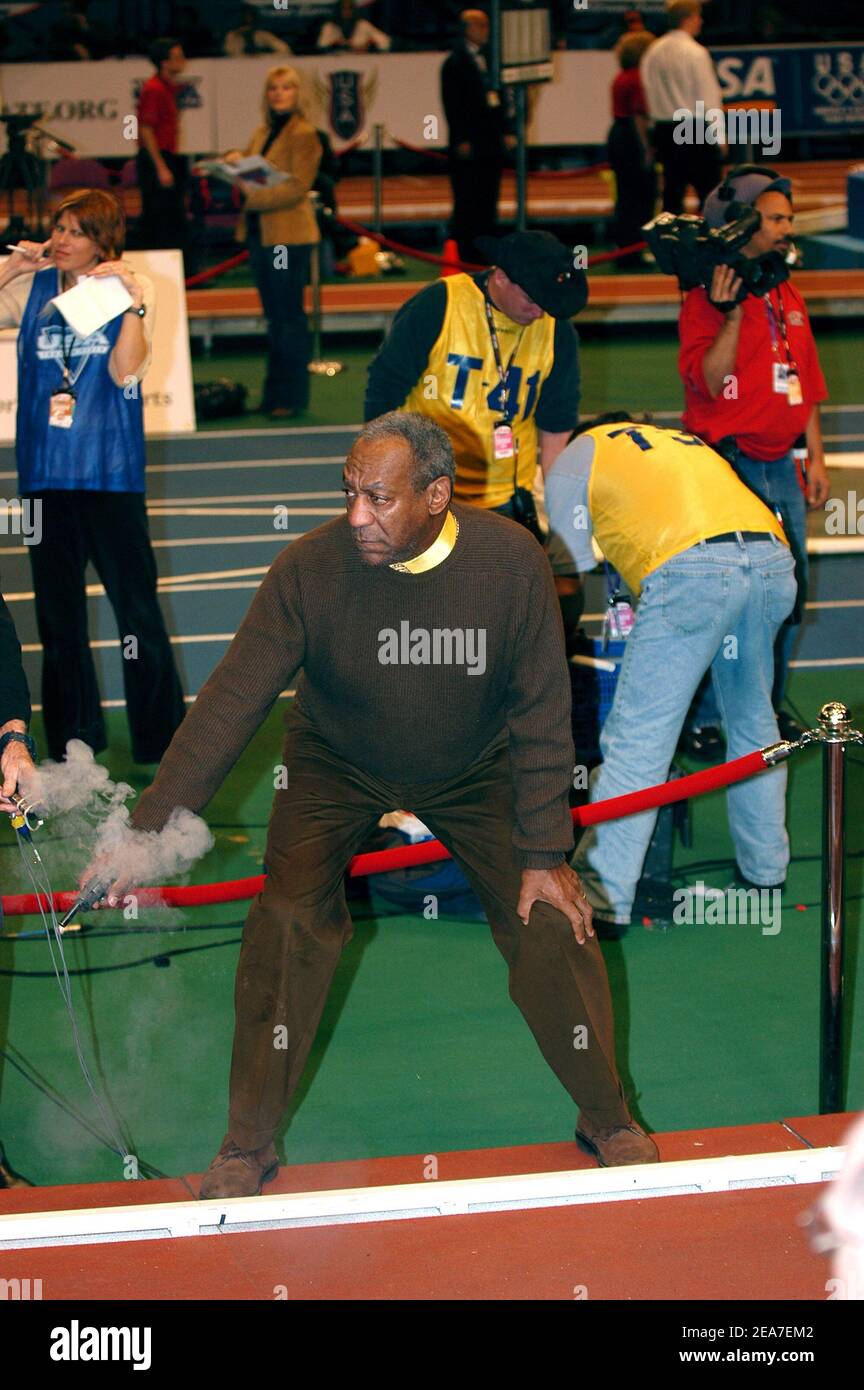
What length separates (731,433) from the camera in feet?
23.0

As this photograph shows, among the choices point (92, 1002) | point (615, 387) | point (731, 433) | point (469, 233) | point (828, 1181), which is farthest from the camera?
point (469, 233)

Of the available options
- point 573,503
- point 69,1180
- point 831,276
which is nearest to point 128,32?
point 831,276

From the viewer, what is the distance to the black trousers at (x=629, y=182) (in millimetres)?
17703

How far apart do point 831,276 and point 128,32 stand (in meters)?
9.99

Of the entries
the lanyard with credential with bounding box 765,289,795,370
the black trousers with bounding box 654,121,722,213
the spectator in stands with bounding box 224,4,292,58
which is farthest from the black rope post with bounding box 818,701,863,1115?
the spectator in stands with bounding box 224,4,292,58

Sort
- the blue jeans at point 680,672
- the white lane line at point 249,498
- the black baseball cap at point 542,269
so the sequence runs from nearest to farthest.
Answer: the blue jeans at point 680,672 < the black baseball cap at point 542,269 < the white lane line at point 249,498

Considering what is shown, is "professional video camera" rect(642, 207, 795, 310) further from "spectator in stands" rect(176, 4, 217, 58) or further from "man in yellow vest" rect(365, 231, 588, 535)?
"spectator in stands" rect(176, 4, 217, 58)

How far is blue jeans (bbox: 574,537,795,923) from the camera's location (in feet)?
18.4

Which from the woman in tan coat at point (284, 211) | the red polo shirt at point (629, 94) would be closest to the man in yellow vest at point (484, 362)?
the woman in tan coat at point (284, 211)

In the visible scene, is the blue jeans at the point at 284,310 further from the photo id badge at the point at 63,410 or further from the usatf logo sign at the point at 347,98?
the usatf logo sign at the point at 347,98

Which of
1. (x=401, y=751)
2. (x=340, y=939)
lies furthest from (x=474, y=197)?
(x=340, y=939)

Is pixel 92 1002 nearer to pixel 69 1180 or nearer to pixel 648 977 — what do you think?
pixel 69 1180

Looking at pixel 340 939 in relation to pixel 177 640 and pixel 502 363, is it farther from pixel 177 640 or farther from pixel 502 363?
pixel 177 640

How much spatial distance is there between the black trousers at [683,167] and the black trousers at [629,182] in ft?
1.13
